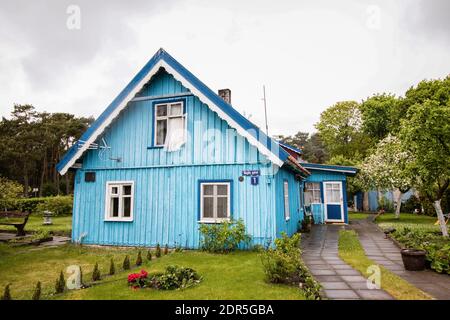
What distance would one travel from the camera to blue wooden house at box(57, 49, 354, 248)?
1014cm

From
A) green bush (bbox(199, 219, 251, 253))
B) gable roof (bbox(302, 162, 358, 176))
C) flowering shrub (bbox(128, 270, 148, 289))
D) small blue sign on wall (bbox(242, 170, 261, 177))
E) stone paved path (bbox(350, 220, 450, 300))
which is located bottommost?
stone paved path (bbox(350, 220, 450, 300))

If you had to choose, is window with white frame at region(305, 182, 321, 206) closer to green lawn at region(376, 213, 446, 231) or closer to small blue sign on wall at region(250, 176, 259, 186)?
green lawn at region(376, 213, 446, 231)

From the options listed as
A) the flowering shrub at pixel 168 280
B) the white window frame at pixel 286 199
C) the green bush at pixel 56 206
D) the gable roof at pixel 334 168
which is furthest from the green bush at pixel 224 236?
the green bush at pixel 56 206

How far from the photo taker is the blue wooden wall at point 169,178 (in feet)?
33.4

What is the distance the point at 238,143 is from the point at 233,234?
312cm

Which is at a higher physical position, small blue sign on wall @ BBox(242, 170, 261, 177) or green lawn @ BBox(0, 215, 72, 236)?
small blue sign on wall @ BBox(242, 170, 261, 177)

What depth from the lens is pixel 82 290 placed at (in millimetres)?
6266

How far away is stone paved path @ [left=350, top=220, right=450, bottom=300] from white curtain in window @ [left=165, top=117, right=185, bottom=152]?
7.62 meters

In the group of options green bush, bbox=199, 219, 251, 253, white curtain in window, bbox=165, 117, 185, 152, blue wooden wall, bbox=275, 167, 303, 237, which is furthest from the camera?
white curtain in window, bbox=165, 117, 185, 152

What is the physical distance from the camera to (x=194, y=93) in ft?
35.2

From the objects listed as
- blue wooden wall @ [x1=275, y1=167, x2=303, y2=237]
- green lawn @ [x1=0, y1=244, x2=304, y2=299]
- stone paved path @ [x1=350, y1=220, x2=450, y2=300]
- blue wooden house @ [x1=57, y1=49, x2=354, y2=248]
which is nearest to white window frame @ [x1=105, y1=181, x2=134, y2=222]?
blue wooden house @ [x1=57, y1=49, x2=354, y2=248]

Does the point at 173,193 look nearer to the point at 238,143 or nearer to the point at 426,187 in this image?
the point at 238,143

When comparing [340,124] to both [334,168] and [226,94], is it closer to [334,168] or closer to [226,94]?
[334,168]
